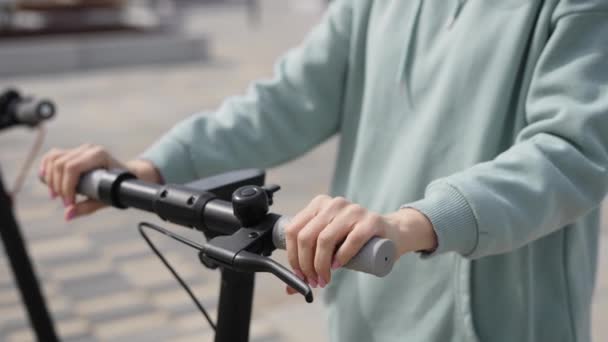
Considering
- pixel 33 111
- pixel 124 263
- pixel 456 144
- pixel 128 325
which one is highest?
pixel 456 144

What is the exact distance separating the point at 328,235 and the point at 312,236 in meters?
0.02

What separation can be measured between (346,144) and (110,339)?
1813mm

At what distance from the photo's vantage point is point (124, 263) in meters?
3.64

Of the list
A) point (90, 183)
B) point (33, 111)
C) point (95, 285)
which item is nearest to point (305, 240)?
point (90, 183)

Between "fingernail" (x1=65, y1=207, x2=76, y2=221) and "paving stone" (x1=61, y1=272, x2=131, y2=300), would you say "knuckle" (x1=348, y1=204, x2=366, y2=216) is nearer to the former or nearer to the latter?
"fingernail" (x1=65, y1=207, x2=76, y2=221)

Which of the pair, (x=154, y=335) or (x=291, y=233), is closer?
(x=291, y=233)

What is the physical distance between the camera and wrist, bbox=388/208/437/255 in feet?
2.83

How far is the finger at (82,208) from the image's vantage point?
120 centimetres

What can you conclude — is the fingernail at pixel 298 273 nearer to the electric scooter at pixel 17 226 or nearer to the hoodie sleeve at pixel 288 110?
the hoodie sleeve at pixel 288 110

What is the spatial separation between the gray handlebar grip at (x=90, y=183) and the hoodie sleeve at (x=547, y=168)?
1.48ft

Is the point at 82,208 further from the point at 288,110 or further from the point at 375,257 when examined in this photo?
the point at 375,257

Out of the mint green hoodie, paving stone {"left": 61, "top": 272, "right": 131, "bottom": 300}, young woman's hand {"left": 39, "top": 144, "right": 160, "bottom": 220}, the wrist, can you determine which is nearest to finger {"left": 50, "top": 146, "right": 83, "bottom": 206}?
young woman's hand {"left": 39, "top": 144, "right": 160, "bottom": 220}

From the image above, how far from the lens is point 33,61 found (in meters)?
9.55

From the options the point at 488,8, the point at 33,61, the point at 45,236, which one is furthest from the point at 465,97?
the point at 33,61
